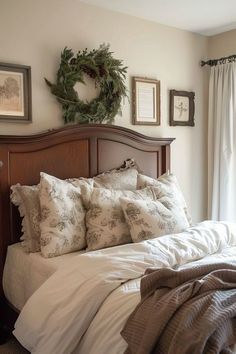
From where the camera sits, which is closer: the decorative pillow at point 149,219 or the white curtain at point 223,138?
the decorative pillow at point 149,219

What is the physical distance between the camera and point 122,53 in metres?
3.16

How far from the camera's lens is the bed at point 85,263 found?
5.37ft

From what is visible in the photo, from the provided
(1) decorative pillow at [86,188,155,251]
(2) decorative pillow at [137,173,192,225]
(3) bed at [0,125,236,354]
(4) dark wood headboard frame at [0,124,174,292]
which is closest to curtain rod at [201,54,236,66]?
(4) dark wood headboard frame at [0,124,174,292]

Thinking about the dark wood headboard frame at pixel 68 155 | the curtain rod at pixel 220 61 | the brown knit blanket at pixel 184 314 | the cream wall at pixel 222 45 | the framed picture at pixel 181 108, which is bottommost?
the brown knit blanket at pixel 184 314

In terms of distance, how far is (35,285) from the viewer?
2143mm

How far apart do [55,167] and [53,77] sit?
2.20ft

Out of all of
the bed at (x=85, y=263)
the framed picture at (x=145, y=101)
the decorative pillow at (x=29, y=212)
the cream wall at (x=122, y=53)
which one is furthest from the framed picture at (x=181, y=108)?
the decorative pillow at (x=29, y=212)

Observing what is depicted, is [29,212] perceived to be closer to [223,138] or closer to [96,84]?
[96,84]

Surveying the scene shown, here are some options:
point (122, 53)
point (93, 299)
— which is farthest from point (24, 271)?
point (122, 53)

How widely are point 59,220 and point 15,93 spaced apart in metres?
0.97

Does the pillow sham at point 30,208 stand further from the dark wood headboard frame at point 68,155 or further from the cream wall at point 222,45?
the cream wall at point 222,45

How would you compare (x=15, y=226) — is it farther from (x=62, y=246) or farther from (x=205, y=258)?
(x=205, y=258)

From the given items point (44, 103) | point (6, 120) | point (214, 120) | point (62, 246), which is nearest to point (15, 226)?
point (62, 246)

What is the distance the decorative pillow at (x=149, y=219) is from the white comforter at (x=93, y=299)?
18 centimetres
